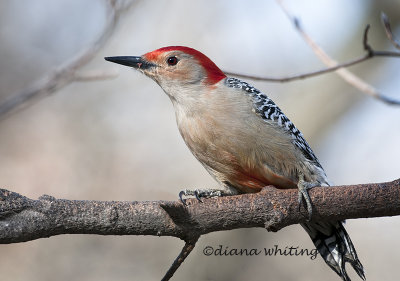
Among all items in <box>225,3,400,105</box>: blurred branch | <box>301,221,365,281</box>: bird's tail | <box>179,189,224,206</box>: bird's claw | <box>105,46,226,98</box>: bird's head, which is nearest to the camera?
<box>225,3,400,105</box>: blurred branch

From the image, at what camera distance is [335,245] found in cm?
502

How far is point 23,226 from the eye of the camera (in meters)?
3.23

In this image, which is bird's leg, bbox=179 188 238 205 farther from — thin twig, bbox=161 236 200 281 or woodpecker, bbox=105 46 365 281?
thin twig, bbox=161 236 200 281

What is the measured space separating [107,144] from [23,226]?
19.3 ft

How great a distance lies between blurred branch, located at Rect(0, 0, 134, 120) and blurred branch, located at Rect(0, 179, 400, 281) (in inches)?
20.3

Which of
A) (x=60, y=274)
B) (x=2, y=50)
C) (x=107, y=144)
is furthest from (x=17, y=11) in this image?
(x=60, y=274)

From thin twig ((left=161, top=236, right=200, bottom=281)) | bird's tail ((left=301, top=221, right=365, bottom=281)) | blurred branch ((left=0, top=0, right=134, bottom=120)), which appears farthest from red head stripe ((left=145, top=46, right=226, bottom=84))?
thin twig ((left=161, top=236, right=200, bottom=281))

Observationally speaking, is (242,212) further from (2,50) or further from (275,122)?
(2,50)

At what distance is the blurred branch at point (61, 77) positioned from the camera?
3.24 metres

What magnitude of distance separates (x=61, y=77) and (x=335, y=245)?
2.78 meters

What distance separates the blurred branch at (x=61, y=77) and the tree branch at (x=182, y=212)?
1.70 feet

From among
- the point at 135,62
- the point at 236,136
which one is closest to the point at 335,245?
the point at 236,136

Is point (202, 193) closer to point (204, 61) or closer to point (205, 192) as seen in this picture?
point (205, 192)

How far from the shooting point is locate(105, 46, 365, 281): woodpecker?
465 centimetres
